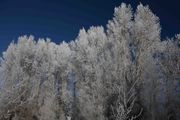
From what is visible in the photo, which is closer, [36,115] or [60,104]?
[36,115]

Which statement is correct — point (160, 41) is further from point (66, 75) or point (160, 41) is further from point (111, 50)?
point (66, 75)

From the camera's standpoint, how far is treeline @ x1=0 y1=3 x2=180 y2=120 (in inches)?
733

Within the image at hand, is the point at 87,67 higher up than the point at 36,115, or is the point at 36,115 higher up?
the point at 87,67

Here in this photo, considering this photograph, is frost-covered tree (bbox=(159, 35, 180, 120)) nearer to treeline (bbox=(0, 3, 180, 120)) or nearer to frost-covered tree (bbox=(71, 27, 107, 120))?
treeline (bbox=(0, 3, 180, 120))

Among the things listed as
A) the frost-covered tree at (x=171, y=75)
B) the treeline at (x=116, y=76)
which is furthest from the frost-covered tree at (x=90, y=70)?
the frost-covered tree at (x=171, y=75)

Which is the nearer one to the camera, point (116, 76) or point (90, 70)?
point (116, 76)

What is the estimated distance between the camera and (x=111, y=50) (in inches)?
885

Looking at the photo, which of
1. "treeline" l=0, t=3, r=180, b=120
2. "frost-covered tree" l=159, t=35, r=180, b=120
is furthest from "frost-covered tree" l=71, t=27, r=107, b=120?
"frost-covered tree" l=159, t=35, r=180, b=120

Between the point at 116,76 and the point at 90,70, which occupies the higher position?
the point at 90,70

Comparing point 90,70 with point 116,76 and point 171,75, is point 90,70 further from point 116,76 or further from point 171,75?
point 171,75

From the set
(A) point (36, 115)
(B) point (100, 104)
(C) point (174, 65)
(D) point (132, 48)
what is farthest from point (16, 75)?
(A) point (36, 115)

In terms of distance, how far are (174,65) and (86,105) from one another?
8.82 meters

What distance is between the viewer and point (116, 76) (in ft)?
60.6

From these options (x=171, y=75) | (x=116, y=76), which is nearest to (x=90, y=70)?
(x=116, y=76)
